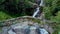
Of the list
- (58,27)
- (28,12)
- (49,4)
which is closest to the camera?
(58,27)

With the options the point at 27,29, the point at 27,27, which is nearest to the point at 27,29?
the point at 27,29

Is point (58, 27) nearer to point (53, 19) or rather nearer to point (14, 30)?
point (53, 19)

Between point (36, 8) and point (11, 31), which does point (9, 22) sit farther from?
point (36, 8)

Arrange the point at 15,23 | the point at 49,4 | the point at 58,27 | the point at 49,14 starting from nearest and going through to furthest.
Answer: the point at 58,27
the point at 15,23
the point at 49,14
the point at 49,4

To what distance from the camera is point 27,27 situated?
1357cm

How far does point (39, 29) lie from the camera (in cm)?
1362

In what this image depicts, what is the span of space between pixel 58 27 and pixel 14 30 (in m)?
2.73

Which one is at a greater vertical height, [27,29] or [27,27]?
[27,27]

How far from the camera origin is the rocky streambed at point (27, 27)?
13.6 meters

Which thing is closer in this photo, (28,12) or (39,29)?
(39,29)

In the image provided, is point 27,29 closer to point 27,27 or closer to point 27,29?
point 27,29

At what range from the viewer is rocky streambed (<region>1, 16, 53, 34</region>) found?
44.5ft

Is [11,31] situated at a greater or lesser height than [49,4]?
lesser

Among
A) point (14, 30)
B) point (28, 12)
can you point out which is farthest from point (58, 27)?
point (28, 12)
